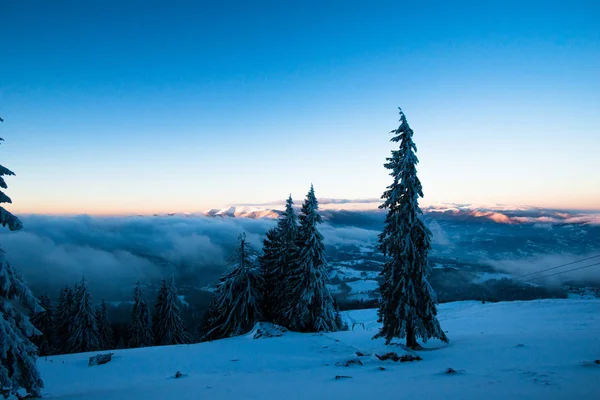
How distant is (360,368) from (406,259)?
7519 millimetres

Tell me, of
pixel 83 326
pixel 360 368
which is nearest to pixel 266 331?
pixel 360 368

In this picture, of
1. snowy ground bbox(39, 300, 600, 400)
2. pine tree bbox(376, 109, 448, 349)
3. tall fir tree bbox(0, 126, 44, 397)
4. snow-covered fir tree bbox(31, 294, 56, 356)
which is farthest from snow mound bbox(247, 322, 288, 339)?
snow-covered fir tree bbox(31, 294, 56, 356)

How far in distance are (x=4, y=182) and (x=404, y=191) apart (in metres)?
19.6

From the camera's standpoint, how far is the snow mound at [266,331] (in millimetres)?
26672

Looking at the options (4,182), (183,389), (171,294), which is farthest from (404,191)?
(171,294)

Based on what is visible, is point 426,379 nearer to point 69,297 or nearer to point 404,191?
point 404,191

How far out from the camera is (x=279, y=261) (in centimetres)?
3469

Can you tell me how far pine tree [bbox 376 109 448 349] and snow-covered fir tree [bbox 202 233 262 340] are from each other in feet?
59.1

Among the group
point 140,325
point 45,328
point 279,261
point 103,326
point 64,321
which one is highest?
point 279,261

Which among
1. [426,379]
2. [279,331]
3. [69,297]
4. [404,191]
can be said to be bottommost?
[69,297]

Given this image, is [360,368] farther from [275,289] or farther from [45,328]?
[45,328]

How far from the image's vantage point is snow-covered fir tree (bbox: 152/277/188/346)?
4716 cm

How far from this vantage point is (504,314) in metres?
27.6

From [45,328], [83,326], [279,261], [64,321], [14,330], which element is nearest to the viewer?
[14,330]
